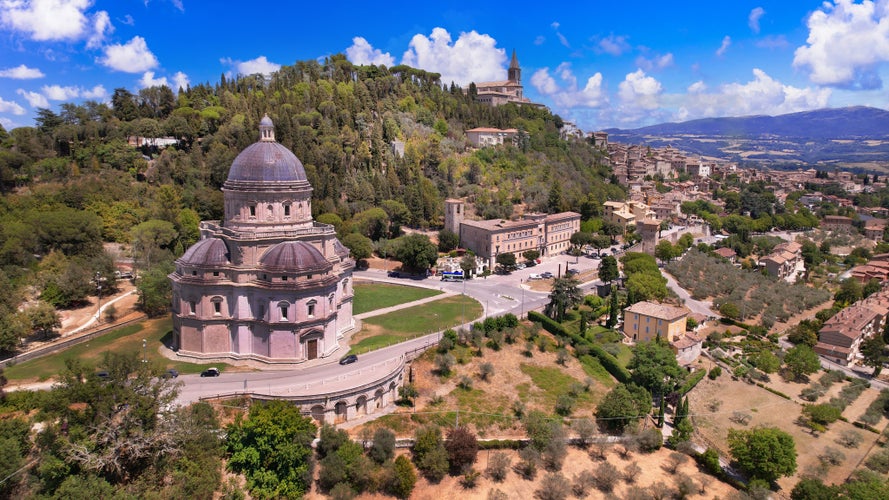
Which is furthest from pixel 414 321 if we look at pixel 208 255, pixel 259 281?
pixel 208 255

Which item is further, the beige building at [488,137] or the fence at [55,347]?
the beige building at [488,137]

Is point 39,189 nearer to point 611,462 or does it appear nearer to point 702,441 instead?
point 611,462

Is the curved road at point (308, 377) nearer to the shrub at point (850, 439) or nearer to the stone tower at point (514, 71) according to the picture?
the shrub at point (850, 439)

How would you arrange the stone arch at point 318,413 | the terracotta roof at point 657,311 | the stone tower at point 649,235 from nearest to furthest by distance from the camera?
1. the stone arch at point 318,413
2. the terracotta roof at point 657,311
3. the stone tower at point 649,235

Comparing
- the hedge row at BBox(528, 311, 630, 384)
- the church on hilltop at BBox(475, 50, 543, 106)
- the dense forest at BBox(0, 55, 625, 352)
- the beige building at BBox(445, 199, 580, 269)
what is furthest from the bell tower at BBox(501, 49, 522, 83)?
the hedge row at BBox(528, 311, 630, 384)

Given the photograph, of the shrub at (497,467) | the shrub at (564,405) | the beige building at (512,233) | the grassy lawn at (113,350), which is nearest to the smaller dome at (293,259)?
the grassy lawn at (113,350)

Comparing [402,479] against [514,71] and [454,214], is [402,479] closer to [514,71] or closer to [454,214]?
[454,214]

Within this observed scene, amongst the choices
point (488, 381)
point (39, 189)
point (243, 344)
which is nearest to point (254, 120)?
point (39, 189)
